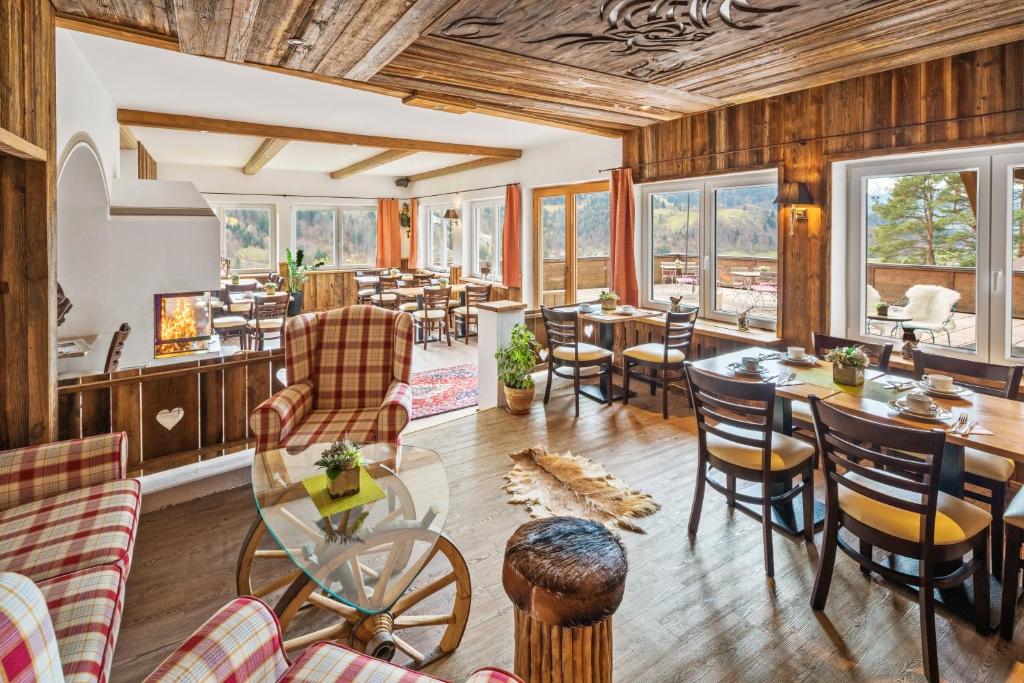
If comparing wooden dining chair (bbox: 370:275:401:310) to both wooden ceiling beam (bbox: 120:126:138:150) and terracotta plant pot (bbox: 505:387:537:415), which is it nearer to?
wooden ceiling beam (bbox: 120:126:138:150)

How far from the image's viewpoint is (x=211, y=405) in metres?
3.15

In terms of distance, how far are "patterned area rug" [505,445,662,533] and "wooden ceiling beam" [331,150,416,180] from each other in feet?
17.2

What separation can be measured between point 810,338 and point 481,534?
3149 mm

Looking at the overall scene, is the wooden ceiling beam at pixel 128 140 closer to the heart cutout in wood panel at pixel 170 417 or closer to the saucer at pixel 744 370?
the heart cutout in wood panel at pixel 170 417

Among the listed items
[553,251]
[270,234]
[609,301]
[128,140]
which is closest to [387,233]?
[270,234]

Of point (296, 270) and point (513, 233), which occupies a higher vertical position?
point (513, 233)

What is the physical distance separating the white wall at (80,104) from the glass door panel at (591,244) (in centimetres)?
477

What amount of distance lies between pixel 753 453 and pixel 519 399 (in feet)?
7.13

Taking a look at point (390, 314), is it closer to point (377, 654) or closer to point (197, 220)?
point (377, 654)

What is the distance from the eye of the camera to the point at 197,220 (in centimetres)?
468

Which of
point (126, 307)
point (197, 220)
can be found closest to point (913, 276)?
point (197, 220)

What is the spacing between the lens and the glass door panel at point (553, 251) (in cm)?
725

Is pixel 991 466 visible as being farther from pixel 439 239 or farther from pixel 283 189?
pixel 283 189

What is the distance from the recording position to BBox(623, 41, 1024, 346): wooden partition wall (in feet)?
10.6
